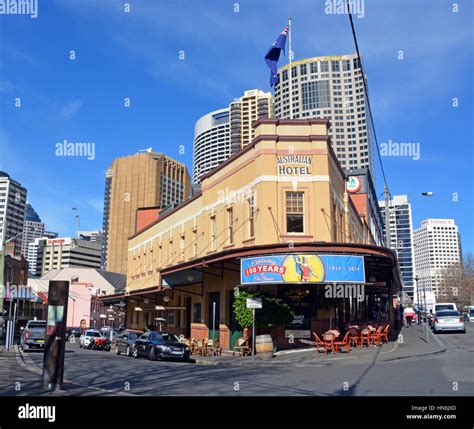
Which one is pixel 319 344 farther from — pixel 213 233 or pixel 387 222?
pixel 213 233

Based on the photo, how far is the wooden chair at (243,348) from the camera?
22.8m

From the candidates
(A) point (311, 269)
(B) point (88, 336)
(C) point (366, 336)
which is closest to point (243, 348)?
(A) point (311, 269)

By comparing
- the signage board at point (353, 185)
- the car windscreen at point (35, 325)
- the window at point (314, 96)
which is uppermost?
the window at point (314, 96)

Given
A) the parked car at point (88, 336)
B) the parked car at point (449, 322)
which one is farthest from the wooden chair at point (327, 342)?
the parked car at point (88, 336)

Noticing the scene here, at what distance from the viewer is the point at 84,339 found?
120 feet

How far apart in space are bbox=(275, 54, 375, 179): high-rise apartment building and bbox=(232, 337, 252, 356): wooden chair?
154 m

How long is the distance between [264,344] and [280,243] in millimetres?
4292

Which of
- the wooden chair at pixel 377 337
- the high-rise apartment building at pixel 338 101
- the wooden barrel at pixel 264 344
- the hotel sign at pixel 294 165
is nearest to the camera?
the wooden barrel at pixel 264 344

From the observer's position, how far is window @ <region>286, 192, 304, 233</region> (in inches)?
969

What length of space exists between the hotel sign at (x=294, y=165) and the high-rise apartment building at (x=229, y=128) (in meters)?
135

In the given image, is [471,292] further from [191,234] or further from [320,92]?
[320,92]

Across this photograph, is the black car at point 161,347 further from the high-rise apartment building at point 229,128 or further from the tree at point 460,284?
the high-rise apartment building at point 229,128

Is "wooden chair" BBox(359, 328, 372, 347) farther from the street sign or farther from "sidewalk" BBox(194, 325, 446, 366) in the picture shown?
the street sign
